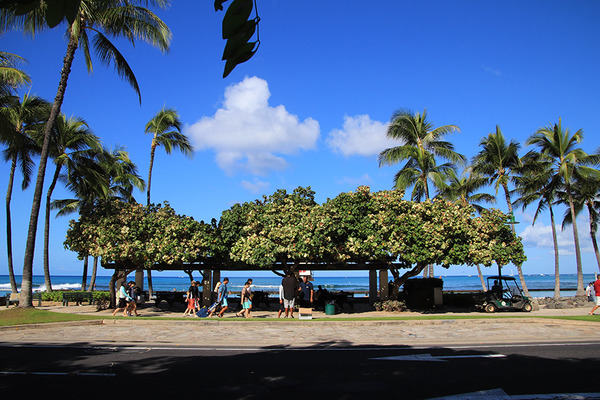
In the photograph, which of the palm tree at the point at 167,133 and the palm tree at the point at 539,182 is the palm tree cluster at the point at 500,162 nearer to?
the palm tree at the point at 539,182

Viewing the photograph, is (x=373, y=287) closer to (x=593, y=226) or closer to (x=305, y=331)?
(x=305, y=331)

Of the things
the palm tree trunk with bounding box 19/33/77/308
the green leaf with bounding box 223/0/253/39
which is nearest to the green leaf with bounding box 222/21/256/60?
the green leaf with bounding box 223/0/253/39

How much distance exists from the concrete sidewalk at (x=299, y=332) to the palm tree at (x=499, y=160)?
15817 millimetres

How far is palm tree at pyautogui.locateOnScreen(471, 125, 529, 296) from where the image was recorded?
96.5 ft

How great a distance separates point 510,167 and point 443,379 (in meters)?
26.5

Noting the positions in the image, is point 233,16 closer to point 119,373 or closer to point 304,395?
point 304,395

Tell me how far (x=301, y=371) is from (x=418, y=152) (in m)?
21.7

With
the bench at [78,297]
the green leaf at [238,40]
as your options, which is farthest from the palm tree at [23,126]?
the green leaf at [238,40]

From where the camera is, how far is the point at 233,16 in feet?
5.98

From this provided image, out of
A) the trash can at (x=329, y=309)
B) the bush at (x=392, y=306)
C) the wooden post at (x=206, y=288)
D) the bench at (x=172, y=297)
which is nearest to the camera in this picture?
the trash can at (x=329, y=309)

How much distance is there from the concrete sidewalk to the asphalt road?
99cm

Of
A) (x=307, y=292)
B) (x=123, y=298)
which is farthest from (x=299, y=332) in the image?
(x=123, y=298)

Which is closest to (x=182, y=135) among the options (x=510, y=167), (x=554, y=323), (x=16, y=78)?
(x=16, y=78)

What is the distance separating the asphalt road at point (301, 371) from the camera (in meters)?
6.40
